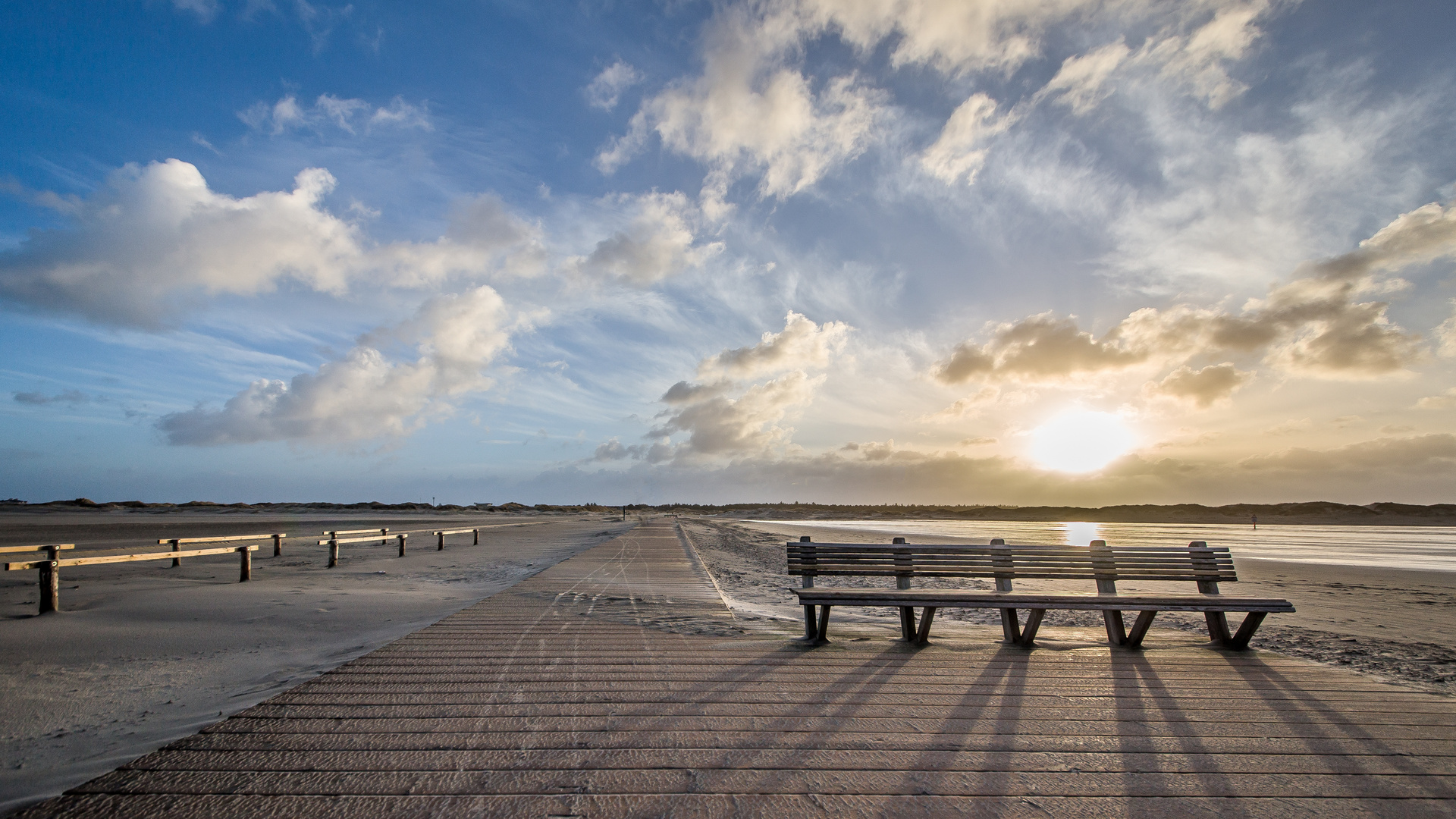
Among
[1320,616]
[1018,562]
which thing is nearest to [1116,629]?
[1018,562]

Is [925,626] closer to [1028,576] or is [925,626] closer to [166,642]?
[1028,576]

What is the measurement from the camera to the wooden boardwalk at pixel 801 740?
9.17 ft

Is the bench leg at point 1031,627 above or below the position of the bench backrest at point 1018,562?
below

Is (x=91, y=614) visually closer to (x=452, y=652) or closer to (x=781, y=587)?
(x=452, y=652)

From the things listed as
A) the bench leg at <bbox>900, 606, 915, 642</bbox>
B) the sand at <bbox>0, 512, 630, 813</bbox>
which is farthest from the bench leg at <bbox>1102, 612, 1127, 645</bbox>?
the sand at <bbox>0, 512, 630, 813</bbox>

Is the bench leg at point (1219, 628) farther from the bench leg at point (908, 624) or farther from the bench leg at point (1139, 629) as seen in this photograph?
the bench leg at point (908, 624)

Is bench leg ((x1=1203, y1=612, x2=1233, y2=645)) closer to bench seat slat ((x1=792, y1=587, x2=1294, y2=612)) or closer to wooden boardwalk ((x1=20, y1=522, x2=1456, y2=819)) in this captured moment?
bench seat slat ((x1=792, y1=587, x2=1294, y2=612))

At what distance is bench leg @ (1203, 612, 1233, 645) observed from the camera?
612 cm

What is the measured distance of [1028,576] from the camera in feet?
20.8

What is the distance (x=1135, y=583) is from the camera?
1438 centimetres

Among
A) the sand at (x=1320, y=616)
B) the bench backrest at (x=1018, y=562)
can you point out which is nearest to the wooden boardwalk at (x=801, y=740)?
the bench backrest at (x=1018, y=562)

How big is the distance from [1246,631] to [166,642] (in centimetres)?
1116

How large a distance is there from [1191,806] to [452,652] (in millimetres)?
5200

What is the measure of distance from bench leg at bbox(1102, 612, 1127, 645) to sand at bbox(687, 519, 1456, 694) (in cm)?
34
